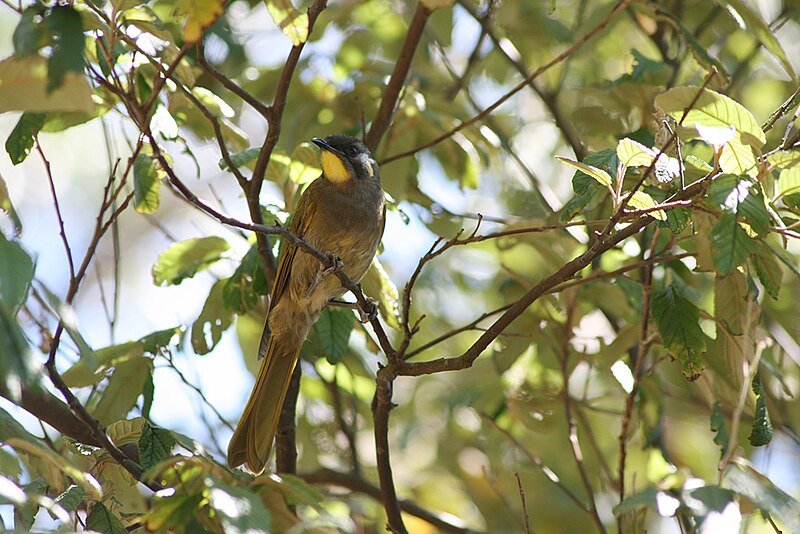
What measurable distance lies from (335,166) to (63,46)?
7.45 feet

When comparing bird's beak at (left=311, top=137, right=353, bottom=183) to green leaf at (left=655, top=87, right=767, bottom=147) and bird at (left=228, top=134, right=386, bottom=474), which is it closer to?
bird at (left=228, top=134, right=386, bottom=474)

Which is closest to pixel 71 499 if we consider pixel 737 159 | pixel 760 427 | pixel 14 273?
pixel 14 273

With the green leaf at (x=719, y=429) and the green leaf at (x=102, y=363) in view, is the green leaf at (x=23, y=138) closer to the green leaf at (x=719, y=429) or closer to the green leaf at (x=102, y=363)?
the green leaf at (x=102, y=363)

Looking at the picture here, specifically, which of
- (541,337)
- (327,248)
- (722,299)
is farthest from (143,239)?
(722,299)

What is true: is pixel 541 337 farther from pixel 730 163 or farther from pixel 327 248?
pixel 730 163

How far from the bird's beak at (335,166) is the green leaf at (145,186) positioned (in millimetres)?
1115

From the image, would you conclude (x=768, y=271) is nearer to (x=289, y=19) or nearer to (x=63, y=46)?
(x=289, y=19)

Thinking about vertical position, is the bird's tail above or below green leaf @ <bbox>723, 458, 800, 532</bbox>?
above

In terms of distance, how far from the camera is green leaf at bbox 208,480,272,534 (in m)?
1.66

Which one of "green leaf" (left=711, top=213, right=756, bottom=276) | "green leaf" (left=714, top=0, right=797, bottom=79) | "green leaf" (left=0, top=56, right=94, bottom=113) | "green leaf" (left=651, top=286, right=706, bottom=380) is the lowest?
"green leaf" (left=0, top=56, right=94, bottom=113)

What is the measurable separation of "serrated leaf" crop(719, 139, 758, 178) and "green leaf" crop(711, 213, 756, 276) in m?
0.15

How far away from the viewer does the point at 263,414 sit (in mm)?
3199

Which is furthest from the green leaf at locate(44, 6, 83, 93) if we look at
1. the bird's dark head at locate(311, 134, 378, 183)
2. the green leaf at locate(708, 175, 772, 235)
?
the bird's dark head at locate(311, 134, 378, 183)

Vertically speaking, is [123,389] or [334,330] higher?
[334,330]
